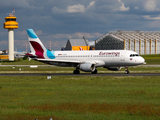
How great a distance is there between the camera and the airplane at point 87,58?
47.7 meters

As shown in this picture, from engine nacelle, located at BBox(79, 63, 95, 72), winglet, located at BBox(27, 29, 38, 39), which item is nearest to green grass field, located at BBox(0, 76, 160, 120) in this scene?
engine nacelle, located at BBox(79, 63, 95, 72)

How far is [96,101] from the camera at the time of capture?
19156mm

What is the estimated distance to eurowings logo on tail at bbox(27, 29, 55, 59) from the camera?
5372 centimetres

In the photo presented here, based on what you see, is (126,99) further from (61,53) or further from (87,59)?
(61,53)

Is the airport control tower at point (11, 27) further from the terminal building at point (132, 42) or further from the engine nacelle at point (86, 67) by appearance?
the engine nacelle at point (86, 67)

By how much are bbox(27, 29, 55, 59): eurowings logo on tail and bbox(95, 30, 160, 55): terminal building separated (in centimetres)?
9722

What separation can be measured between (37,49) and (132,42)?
101071mm

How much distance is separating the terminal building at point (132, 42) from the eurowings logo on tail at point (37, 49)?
97.2 m

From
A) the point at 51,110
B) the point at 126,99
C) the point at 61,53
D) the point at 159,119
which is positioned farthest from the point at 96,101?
the point at 61,53

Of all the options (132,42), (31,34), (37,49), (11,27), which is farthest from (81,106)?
(11,27)

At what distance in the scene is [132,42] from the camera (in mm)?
148875

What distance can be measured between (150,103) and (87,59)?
32382 mm

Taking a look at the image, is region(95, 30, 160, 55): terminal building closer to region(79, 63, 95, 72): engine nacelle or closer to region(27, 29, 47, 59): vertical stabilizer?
region(27, 29, 47, 59): vertical stabilizer

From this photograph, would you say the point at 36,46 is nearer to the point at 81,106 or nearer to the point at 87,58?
the point at 87,58
